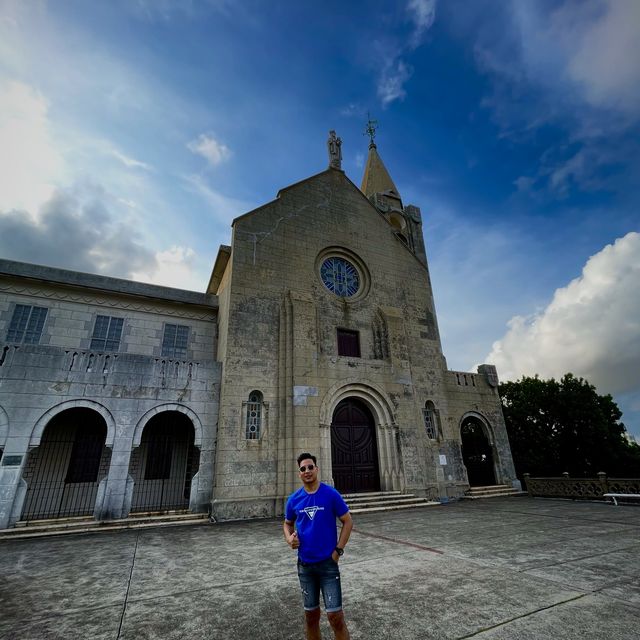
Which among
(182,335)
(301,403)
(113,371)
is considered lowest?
(301,403)

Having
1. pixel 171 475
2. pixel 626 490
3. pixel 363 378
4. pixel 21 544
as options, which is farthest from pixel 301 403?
pixel 626 490

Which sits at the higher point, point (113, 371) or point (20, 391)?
point (113, 371)

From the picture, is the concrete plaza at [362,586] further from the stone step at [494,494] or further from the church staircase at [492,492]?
the church staircase at [492,492]

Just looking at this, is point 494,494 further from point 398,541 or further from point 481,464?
point 398,541

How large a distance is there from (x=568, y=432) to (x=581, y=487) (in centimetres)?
1926

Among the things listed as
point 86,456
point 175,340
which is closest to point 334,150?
point 175,340

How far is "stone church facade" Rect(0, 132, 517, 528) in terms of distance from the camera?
11.2m

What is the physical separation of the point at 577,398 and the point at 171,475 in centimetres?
3238

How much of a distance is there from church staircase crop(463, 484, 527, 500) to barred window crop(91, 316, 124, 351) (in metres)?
16.3

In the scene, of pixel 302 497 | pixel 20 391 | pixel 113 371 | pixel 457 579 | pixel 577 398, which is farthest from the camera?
pixel 577 398

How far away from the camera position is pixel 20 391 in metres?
10.4

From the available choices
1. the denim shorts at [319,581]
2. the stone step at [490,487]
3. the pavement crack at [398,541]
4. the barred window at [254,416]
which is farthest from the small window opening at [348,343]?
the denim shorts at [319,581]

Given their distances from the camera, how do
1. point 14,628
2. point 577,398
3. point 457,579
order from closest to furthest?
point 14,628
point 457,579
point 577,398

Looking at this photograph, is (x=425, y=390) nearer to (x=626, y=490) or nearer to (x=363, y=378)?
(x=363, y=378)
